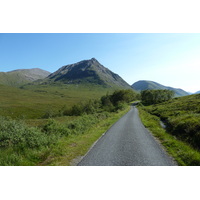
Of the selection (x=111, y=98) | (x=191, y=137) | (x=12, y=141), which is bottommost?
(x=191, y=137)

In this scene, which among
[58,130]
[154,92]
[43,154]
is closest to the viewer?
[43,154]

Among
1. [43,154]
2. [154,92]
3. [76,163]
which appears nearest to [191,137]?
[76,163]

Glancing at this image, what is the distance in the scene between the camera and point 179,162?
9.36 metres

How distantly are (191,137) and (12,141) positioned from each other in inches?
723

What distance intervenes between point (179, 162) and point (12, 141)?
1329 cm

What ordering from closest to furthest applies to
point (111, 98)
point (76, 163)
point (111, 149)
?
point (76, 163)
point (111, 149)
point (111, 98)

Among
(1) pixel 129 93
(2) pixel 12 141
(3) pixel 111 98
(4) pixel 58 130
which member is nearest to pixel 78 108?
(3) pixel 111 98

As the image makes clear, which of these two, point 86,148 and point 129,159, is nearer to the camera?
point 129,159

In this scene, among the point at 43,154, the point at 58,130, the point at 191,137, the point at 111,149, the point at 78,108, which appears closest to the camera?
the point at 43,154

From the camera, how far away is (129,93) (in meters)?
103
